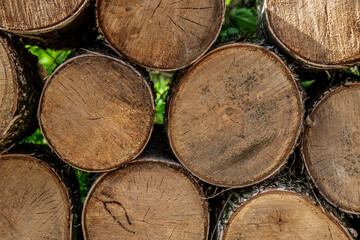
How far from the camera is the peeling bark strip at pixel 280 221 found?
5.49 ft

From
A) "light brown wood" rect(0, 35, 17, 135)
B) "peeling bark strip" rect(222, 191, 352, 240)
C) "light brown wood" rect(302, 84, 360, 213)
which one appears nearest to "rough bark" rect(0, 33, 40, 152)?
"light brown wood" rect(0, 35, 17, 135)

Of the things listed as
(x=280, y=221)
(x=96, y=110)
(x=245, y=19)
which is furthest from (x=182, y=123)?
(x=245, y=19)

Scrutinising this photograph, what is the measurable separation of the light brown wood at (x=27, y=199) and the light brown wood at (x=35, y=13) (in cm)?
75

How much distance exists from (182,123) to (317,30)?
2.80 feet

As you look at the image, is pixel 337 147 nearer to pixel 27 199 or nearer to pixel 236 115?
pixel 236 115

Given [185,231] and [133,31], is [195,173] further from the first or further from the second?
[133,31]

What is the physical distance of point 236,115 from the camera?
5.20ft

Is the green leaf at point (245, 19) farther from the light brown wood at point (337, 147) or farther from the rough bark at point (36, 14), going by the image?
the rough bark at point (36, 14)

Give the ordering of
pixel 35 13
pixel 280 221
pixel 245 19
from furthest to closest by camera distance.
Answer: pixel 245 19, pixel 280 221, pixel 35 13

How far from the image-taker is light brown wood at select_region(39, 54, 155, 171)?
1.52 meters

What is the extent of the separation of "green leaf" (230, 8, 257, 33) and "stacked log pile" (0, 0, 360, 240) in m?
0.75

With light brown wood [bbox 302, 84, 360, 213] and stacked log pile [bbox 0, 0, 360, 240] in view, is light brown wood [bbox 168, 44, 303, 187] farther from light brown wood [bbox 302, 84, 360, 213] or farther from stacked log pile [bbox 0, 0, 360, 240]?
light brown wood [bbox 302, 84, 360, 213]

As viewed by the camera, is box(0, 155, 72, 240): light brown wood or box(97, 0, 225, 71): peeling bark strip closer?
box(97, 0, 225, 71): peeling bark strip

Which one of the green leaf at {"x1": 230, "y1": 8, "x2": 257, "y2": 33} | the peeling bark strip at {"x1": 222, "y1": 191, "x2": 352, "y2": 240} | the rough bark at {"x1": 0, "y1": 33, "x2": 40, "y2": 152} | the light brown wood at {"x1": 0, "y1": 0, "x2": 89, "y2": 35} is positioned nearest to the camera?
the light brown wood at {"x1": 0, "y1": 0, "x2": 89, "y2": 35}
